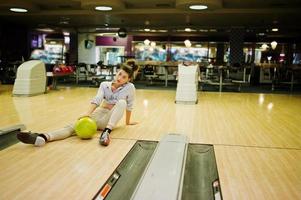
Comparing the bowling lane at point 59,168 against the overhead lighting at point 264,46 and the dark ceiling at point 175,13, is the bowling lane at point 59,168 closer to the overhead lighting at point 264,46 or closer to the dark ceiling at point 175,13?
the dark ceiling at point 175,13

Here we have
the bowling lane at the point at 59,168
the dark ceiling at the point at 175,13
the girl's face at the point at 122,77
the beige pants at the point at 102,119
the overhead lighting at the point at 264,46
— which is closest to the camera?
the bowling lane at the point at 59,168

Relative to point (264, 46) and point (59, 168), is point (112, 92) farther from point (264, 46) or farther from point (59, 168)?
point (264, 46)

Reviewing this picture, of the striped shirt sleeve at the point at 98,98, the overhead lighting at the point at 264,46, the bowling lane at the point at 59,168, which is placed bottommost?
the bowling lane at the point at 59,168

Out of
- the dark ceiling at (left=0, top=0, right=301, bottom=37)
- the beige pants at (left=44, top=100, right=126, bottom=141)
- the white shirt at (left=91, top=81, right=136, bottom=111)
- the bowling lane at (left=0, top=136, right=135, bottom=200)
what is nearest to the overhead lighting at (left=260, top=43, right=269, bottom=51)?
the dark ceiling at (left=0, top=0, right=301, bottom=37)

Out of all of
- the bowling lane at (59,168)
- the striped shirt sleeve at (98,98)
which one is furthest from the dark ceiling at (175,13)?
the bowling lane at (59,168)

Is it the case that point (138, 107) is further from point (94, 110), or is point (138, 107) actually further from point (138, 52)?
point (138, 52)

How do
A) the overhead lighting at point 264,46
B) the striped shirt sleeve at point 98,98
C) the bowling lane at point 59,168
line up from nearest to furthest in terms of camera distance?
the bowling lane at point 59,168 < the striped shirt sleeve at point 98,98 < the overhead lighting at point 264,46

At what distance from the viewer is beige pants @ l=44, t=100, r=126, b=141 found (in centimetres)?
365

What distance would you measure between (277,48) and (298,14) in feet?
26.3

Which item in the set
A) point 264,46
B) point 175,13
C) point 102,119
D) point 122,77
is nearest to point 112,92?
point 122,77

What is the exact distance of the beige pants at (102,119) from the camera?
12.0 ft

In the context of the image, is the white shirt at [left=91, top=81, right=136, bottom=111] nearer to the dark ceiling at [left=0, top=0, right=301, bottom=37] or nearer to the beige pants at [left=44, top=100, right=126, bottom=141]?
the beige pants at [left=44, top=100, right=126, bottom=141]

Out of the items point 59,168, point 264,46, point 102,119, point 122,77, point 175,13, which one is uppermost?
point 175,13

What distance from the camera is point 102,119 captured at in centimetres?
400
